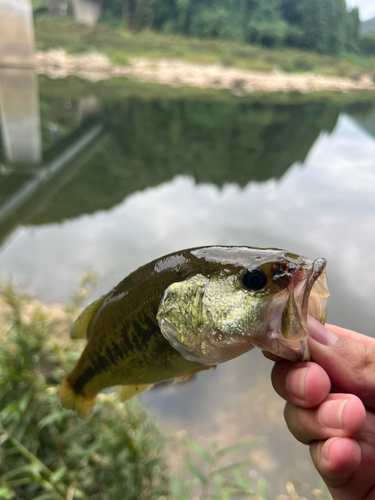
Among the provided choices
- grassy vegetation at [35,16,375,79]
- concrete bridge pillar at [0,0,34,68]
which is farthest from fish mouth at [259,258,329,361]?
grassy vegetation at [35,16,375,79]

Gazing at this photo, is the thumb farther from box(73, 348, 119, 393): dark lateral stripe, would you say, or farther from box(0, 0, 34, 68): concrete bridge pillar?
box(0, 0, 34, 68): concrete bridge pillar

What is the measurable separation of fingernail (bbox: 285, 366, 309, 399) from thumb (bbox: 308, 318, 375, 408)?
10 cm

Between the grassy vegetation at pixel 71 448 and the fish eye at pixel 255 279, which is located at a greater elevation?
the fish eye at pixel 255 279

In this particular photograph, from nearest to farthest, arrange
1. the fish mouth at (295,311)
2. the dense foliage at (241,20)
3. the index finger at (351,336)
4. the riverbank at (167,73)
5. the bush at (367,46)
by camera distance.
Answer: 1. the fish mouth at (295,311)
2. the index finger at (351,336)
3. the riverbank at (167,73)
4. the dense foliage at (241,20)
5. the bush at (367,46)

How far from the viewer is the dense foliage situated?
5691 centimetres

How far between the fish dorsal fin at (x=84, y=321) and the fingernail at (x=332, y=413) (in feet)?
2.99

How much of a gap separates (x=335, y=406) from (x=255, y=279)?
566mm

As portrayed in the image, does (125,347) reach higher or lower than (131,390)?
higher

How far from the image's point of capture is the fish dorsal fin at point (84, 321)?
4.88ft

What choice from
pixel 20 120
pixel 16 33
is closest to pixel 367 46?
pixel 16 33

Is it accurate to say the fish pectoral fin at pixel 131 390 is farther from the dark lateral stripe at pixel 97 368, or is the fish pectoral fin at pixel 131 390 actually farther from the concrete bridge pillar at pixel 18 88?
the concrete bridge pillar at pixel 18 88

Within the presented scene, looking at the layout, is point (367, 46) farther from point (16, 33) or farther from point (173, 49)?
point (16, 33)

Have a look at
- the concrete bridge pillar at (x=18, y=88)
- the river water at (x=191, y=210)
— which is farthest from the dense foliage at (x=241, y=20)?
the river water at (x=191, y=210)

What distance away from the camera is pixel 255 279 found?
1.11 m
